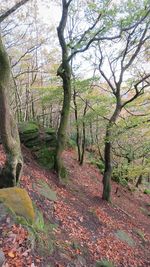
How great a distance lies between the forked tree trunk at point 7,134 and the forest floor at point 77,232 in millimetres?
1300

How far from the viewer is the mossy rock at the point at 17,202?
17.7ft

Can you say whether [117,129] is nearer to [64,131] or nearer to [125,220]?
[64,131]

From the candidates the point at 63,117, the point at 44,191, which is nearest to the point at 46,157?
the point at 63,117

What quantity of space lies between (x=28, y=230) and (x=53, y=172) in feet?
20.6

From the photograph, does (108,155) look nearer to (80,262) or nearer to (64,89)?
(64,89)

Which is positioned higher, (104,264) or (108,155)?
(108,155)

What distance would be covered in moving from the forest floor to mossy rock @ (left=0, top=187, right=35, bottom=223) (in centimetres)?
51

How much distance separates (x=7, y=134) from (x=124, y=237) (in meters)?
5.67

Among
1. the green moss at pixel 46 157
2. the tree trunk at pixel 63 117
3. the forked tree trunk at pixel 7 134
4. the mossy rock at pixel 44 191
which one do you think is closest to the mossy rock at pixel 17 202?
the forked tree trunk at pixel 7 134

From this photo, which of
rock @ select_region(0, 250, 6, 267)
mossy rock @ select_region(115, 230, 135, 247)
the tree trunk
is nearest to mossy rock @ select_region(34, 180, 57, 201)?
the tree trunk

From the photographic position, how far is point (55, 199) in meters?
8.64

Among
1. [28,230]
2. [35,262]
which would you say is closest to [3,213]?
[28,230]

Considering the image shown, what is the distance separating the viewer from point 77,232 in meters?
7.54

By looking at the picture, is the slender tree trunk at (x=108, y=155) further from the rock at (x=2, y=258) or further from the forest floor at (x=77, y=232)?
the rock at (x=2, y=258)
